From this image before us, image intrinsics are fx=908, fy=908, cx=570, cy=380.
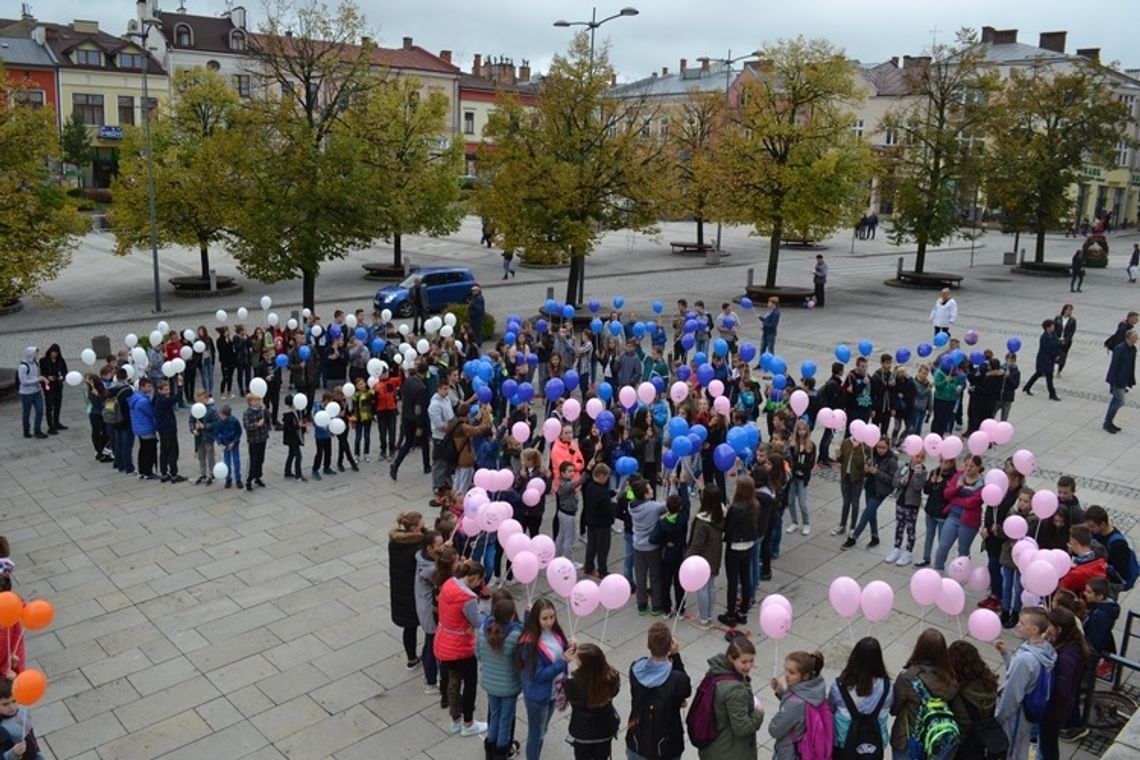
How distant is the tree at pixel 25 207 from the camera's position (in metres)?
18.3

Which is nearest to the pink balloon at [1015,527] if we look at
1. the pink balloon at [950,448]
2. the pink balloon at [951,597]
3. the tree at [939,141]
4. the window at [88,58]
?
the pink balloon at [950,448]

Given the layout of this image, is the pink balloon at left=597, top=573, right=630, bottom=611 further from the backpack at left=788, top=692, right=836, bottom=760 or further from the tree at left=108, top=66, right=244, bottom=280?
the tree at left=108, top=66, right=244, bottom=280

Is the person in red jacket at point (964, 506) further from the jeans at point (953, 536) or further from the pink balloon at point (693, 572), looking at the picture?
the pink balloon at point (693, 572)

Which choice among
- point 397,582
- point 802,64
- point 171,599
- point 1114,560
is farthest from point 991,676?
point 802,64

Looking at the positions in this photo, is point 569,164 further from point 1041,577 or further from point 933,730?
point 933,730

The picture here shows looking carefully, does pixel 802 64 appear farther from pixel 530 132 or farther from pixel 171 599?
pixel 171 599

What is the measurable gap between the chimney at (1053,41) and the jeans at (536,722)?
2938 inches

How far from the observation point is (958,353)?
15359mm

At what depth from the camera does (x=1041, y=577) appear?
7398mm

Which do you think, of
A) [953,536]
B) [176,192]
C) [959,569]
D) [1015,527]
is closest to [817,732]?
[959,569]

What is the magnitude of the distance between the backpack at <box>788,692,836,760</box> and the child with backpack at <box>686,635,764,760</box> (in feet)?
0.97

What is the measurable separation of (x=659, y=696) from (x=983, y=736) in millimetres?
2102

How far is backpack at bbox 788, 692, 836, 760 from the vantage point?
5766 mm

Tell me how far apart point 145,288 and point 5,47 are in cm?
3993
